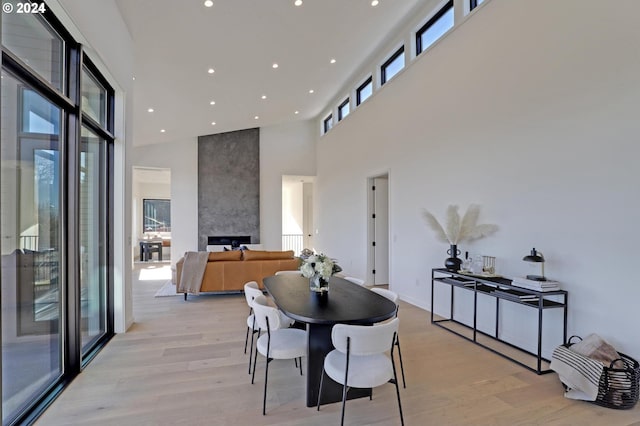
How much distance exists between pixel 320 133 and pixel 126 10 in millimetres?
6857

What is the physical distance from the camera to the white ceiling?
4.09 metres

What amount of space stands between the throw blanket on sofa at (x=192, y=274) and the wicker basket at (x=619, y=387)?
527 cm

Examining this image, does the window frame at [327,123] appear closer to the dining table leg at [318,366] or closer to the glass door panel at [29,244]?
the glass door panel at [29,244]

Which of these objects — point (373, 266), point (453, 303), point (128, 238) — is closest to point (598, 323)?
point (453, 303)

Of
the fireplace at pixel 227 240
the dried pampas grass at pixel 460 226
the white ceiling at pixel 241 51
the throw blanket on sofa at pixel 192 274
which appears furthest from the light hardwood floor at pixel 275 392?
the fireplace at pixel 227 240

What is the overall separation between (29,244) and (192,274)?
Result: 3418 mm

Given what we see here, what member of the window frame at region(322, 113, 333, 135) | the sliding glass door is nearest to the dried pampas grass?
the sliding glass door

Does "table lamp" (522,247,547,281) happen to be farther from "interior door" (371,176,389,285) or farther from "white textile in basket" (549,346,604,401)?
"interior door" (371,176,389,285)

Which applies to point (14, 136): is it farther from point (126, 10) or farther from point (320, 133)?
point (320, 133)

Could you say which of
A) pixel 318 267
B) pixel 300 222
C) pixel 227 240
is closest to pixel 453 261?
pixel 318 267

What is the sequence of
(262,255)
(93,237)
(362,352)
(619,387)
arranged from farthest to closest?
1. (262,255)
2. (93,237)
3. (619,387)
4. (362,352)

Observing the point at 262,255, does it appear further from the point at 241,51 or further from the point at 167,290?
the point at 241,51

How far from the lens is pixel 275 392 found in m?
2.58

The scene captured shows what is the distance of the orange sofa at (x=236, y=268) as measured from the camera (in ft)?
18.6
